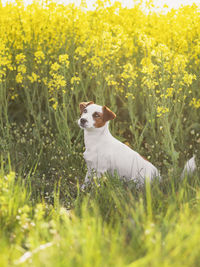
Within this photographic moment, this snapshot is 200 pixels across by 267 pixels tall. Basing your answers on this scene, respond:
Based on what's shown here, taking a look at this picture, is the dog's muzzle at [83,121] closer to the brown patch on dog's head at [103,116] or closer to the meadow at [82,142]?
the brown patch on dog's head at [103,116]

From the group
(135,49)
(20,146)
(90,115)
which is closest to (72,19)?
(135,49)

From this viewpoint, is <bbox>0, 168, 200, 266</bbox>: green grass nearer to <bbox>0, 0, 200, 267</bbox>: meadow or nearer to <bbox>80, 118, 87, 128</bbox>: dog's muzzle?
<bbox>0, 0, 200, 267</bbox>: meadow

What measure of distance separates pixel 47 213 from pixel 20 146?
2.22 meters

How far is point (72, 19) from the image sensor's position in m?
5.87

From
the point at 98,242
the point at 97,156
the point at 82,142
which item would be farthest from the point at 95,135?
the point at 98,242

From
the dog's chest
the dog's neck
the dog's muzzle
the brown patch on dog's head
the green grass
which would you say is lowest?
the green grass

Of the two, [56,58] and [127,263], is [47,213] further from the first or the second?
[56,58]

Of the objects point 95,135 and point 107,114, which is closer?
point 107,114

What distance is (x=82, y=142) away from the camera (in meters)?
5.62

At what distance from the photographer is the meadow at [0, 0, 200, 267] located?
8.58ft

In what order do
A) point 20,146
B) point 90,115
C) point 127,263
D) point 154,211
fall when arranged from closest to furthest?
point 127,263 < point 154,211 < point 90,115 < point 20,146

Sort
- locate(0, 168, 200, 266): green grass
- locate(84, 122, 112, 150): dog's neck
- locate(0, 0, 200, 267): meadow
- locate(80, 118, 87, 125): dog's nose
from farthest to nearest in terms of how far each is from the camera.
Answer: locate(84, 122, 112, 150): dog's neck < locate(80, 118, 87, 125): dog's nose < locate(0, 0, 200, 267): meadow < locate(0, 168, 200, 266): green grass

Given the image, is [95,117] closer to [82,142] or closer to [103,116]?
[103,116]

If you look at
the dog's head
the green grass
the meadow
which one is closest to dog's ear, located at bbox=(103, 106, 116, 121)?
the dog's head
